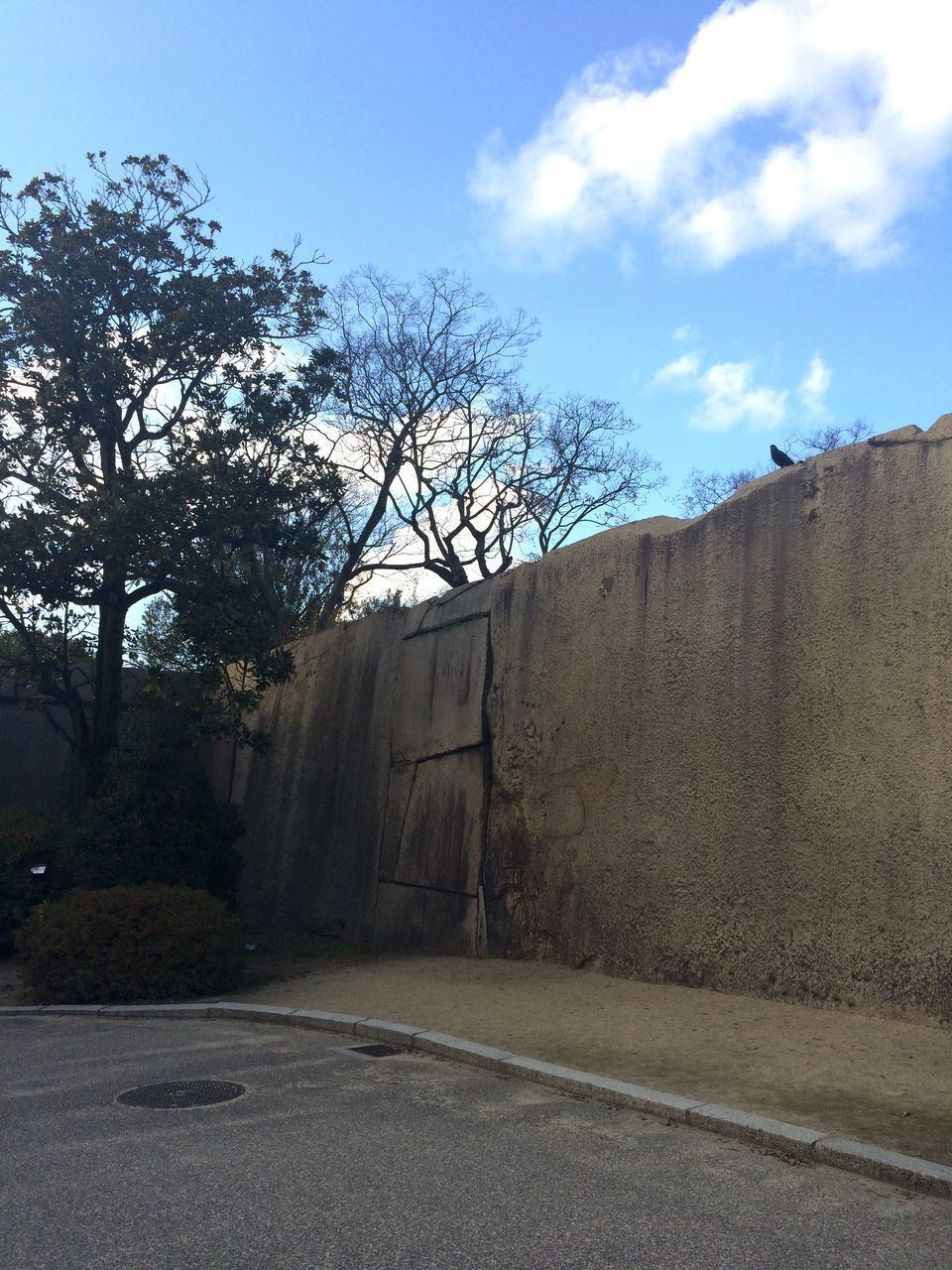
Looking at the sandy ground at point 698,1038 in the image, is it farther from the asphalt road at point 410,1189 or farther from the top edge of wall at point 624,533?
the top edge of wall at point 624,533

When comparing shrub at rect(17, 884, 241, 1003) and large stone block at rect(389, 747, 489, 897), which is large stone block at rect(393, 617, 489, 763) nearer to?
large stone block at rect(389, 747, 489, 897)

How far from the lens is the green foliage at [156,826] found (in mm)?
10789

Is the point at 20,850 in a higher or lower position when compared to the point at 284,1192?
higher

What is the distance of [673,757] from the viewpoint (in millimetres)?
8406

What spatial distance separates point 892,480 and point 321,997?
586 cm

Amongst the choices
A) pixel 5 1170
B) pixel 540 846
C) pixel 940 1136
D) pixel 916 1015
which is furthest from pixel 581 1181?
pixel 540 846

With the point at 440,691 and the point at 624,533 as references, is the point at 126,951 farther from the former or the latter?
the point at 624,533

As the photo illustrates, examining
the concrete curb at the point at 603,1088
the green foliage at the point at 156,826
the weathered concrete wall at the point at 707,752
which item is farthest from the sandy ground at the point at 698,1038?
the green foliage at the point at 156,826

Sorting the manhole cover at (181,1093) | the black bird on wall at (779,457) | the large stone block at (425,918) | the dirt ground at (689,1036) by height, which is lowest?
the manhole cover at (181,1093)

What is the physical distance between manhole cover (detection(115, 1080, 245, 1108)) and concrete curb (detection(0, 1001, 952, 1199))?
4.74 feet

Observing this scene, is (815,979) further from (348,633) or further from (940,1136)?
(348,633)

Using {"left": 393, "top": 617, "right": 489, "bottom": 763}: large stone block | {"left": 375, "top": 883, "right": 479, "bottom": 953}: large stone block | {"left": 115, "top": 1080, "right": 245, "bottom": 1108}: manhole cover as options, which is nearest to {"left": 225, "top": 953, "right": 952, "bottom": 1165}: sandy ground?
{"left": 375, "top": 883, "right": 479, "bottom": 953}: large stone block

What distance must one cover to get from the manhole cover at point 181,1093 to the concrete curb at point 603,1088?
1445 mm

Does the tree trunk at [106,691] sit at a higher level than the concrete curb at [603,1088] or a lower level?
higher
